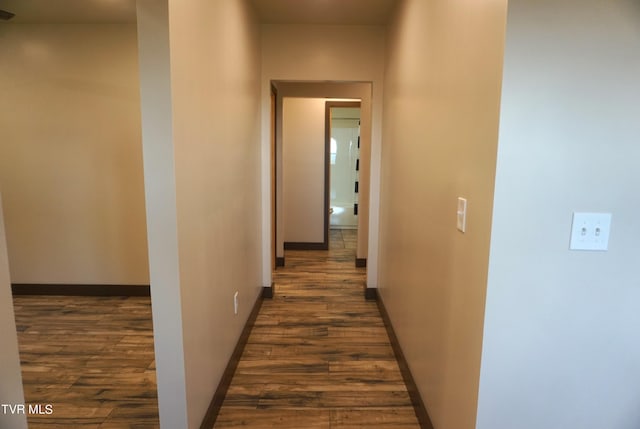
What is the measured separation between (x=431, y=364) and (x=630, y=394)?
0.78m

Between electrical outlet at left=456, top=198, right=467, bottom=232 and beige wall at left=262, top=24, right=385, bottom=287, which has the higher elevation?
beige wall at left=262, top=24, right=385, bottom=287

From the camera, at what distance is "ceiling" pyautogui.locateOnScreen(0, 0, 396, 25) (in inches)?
115

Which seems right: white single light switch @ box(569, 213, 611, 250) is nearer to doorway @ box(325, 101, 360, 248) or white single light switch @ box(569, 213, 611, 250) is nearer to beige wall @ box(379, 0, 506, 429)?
beige wall @ box(379, 0, 506, 429)

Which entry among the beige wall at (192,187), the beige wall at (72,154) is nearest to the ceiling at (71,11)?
the beige wall at (72,154)

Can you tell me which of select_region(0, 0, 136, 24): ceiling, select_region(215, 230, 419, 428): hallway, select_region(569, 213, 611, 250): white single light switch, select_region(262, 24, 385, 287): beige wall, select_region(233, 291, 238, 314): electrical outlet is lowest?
select_region(215, 230, 419, 428): hallway

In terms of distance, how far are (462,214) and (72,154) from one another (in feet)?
12.1

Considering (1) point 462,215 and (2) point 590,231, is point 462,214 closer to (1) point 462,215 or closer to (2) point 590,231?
(1) point 462,215

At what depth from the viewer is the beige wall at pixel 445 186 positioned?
127cm

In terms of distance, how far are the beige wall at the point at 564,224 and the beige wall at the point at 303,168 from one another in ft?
15.0

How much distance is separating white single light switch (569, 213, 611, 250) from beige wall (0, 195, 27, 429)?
5.10ft

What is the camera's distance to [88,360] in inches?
104

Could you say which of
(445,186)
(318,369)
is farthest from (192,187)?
(318,369)

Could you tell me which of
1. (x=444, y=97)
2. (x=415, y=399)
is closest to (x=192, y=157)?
(x=444, y=97)

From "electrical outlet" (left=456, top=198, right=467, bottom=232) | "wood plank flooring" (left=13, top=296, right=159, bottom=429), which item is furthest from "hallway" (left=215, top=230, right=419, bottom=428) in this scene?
"electrical outlet" (left=456, top=198, right=467, bottom=232)
